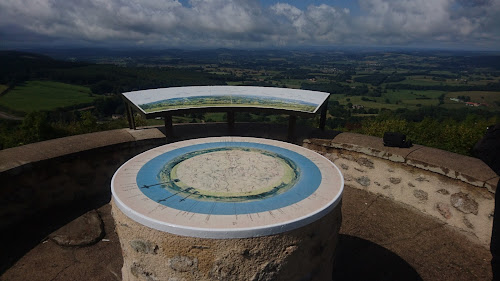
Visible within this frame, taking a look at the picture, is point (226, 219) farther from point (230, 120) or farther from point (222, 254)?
point (230, 120)

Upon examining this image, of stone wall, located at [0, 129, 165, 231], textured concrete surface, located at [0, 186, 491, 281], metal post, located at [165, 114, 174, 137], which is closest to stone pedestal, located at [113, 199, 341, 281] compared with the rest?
textured concrete surface, located at [0, 186, 491, 281]

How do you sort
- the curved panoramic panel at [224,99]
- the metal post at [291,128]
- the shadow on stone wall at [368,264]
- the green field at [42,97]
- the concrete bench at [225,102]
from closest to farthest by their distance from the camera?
the shadow on stone wall at [368,264], the concrete bench at [225,102], the curved panoramic panel at [224,99], the metal post at [291,128], the green field at [42,97]

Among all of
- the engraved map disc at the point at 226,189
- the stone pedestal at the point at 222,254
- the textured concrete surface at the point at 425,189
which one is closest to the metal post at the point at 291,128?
the textured concrete surface at the point at 425,189

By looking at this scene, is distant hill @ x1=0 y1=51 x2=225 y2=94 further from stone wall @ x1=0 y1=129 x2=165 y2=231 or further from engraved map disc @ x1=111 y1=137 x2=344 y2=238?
engraved map disc @ x1=111 y1=137 x2=344 y2=238

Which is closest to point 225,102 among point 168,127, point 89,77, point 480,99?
point 168,127

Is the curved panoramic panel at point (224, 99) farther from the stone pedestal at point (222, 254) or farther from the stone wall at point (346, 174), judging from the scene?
the stone pedestal at point (222, 254)
